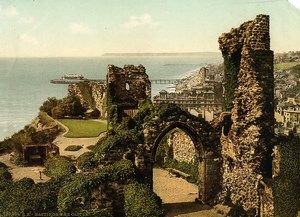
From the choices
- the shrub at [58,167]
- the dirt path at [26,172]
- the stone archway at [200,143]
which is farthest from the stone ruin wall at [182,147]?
the dirt path at [26,172]

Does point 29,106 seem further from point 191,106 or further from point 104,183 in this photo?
point 104,183

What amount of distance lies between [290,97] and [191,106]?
13.2 metres

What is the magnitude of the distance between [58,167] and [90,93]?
1262 inches

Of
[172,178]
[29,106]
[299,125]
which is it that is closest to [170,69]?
[29,106]

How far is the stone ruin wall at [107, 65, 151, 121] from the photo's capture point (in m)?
34.1

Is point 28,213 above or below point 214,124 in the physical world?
below

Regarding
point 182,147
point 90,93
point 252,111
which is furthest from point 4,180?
point 90,93

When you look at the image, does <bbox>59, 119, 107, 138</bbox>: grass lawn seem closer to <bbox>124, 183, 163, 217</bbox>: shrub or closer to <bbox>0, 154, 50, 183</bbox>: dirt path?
<bbox>0, 154, 50, 183</bbox>: dirt path

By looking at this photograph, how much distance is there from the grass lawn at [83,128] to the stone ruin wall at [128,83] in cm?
935

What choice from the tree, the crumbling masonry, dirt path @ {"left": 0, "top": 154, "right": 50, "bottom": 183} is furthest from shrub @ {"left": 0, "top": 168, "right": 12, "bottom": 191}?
the tree

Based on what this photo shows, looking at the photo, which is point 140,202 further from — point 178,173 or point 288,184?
point 178,173

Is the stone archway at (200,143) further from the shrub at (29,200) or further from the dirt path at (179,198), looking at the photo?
the shrub at (29,200)

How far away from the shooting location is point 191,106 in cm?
5219

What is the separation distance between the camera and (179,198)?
84.6 ft
